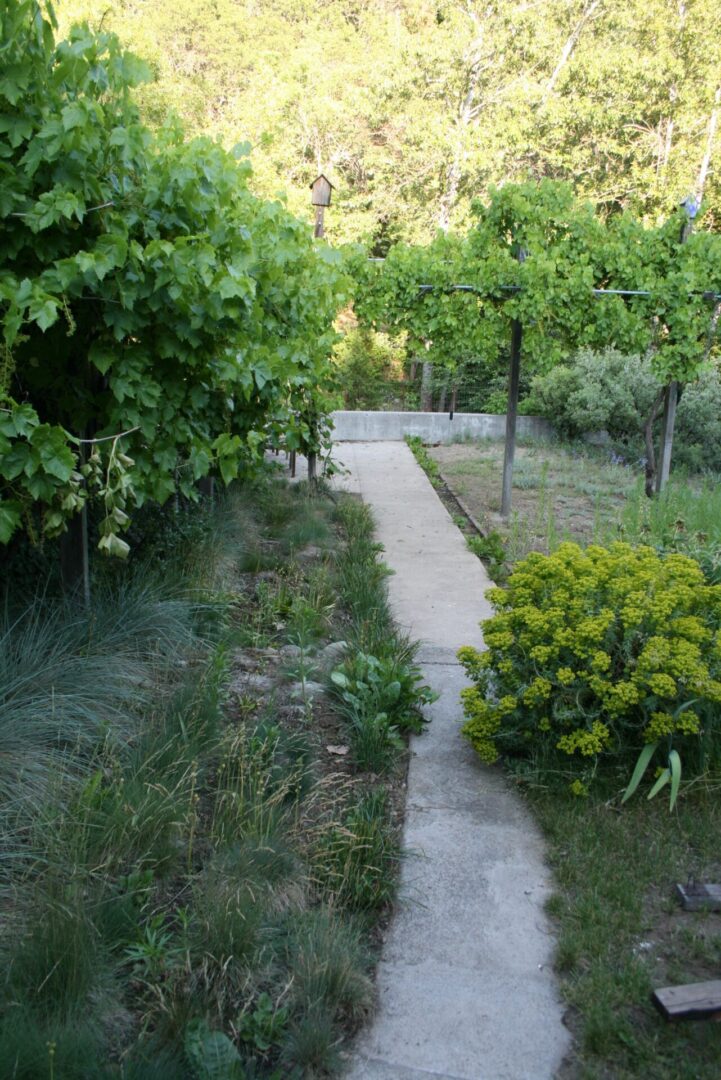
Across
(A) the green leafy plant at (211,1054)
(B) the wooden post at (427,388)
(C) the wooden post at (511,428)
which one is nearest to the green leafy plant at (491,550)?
(C) the wooden post at (511,428)

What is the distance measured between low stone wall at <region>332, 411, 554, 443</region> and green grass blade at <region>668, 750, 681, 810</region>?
1191 centimetres

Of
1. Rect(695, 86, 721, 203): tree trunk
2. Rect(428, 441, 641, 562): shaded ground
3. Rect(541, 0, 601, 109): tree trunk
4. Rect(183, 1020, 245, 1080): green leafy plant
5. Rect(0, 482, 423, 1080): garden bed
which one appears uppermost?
Rect(541, 0, 601, 109): tree trunk

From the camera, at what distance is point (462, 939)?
2.90 metres

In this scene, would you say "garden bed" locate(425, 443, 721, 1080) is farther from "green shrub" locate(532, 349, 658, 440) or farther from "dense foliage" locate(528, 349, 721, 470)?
"green shrub" locate(532, 349, 658, 440)

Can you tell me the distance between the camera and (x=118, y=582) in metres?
4.81

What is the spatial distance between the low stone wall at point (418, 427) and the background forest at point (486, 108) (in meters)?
6.09

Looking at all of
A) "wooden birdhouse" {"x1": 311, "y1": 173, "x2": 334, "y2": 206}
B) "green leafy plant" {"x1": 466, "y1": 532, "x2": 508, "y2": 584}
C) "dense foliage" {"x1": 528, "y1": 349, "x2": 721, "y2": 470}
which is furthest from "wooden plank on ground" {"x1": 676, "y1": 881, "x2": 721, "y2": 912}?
"dense foliage" {"x1": 528, "y1": 349, "x2": 721, "y2": 470}

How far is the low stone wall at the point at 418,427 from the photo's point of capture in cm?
1527

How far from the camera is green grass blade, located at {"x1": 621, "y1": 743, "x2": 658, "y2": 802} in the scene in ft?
11.6

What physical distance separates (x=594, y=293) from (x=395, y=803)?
6397 mm

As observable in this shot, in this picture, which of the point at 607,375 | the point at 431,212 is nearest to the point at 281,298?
the point at 607,375

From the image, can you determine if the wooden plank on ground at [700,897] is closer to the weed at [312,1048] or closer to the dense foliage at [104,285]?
the weed at [312,1048]

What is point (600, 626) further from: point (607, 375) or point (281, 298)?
point (607, 375)

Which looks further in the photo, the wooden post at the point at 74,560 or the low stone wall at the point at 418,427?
the low stone wall at the point at 418,427
